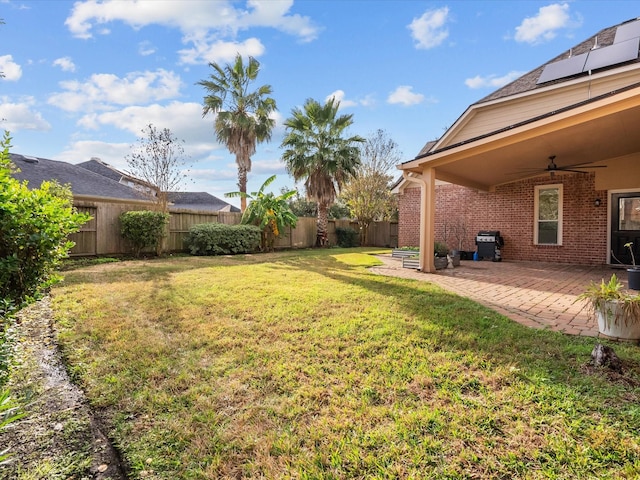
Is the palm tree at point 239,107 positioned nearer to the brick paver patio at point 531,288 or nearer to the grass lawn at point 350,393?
the brick paver patio at point 531,288

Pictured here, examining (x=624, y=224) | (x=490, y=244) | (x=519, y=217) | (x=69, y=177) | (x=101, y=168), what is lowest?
(x=490, y=244)

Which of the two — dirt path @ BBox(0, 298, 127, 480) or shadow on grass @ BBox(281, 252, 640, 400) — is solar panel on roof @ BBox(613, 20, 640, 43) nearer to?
shadow on grass @ BBox(281, 252, 640, 400)

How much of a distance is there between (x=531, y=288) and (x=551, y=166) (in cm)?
422

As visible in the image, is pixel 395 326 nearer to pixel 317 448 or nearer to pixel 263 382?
pixel 263 382

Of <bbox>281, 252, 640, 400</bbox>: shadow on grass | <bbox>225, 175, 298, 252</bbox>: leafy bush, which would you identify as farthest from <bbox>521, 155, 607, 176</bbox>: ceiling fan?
<bbox>225, 175, 298, 252</bbox>: leafy bush

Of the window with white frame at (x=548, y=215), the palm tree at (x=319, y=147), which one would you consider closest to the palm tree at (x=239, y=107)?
the palm tree at (x=319, y=147)

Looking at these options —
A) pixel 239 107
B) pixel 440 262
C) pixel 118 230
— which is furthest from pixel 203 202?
pixel 440 262

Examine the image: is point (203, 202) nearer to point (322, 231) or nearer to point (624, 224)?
point (322, 231)

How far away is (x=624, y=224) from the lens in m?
9.95

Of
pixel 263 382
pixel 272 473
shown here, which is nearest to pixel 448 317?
pixel 263 382

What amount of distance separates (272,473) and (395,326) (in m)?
2.53

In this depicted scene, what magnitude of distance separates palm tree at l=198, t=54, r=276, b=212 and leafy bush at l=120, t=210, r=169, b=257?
337 inches

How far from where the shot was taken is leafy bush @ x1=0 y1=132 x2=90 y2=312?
3.06 m

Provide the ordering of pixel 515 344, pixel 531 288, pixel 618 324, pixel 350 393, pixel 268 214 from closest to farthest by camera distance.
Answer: pixel 350 393
pixel 515 344
pixel 618 324
pixel 531 288
pixel 268 214
